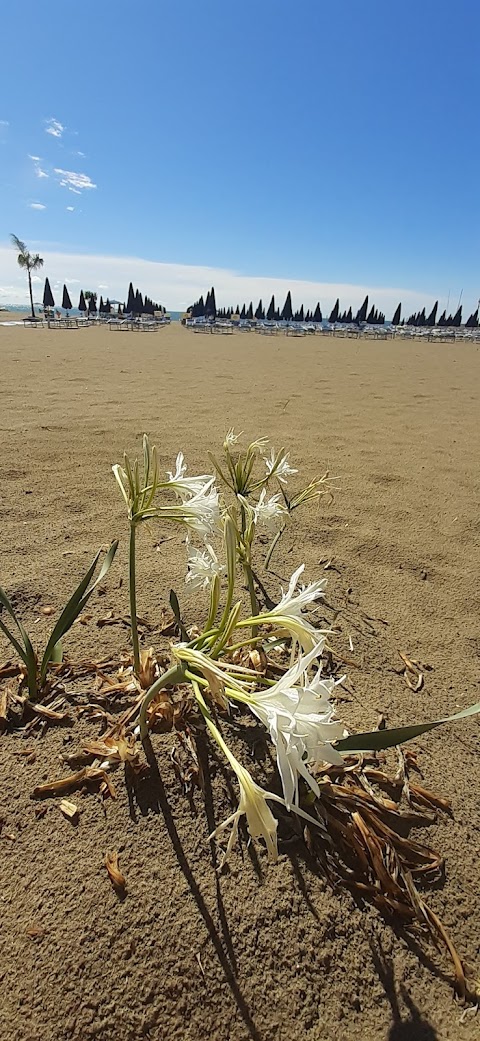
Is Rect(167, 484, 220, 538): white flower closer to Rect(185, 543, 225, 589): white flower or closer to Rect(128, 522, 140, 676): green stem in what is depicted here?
Rect(185, 543, 225, 589): white flower

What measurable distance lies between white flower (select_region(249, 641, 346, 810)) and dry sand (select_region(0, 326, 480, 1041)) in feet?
1.41

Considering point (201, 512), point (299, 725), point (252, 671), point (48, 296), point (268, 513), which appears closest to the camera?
point (299, 725)

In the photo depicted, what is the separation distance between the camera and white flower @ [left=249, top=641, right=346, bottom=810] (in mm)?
699

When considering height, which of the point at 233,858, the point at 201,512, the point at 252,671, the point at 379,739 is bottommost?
the point at 233,858

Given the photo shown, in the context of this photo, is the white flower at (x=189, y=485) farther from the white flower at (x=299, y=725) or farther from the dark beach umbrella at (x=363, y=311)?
the dark beach umbrella at (x=363, y=311)

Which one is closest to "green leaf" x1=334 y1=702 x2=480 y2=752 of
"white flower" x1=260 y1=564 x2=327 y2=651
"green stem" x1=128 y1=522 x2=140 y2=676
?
"white flower" x1=260 y1=564 x2=327 y2=651

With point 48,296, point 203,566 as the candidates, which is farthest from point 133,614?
point 48,296

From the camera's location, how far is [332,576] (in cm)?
217

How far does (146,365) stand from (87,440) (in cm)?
646

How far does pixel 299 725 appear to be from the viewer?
28.2 inches

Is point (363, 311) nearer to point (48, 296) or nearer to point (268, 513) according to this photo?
point (48, 296)

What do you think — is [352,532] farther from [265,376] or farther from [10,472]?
[265,376]

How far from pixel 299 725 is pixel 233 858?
52 centimetres

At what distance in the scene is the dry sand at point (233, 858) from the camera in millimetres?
860
